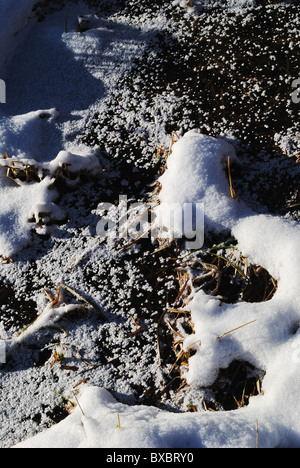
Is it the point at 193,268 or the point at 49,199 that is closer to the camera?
the point at 193,268

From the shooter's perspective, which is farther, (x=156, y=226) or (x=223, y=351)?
(x=156, y=226)

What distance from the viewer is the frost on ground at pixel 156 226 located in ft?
4.25

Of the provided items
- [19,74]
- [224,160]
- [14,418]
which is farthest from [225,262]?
[19,74]

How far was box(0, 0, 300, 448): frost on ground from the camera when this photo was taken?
1297 mm

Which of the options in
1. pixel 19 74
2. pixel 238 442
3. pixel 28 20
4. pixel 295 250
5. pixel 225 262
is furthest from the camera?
pixel 28 20

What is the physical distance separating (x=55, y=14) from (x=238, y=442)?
230 cm

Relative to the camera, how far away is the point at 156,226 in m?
1.59

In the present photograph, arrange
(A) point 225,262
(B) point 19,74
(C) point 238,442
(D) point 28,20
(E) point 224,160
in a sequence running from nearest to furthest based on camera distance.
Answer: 1. (C) point 238,442
2. (A) point 225,262
3. (E) point 224,160
4. (B) point 19,74
5. (D) point 28,20

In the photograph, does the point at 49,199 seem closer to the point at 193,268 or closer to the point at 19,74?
the point at 193,268

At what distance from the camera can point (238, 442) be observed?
1112 mm

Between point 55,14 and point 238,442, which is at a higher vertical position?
point 55,14

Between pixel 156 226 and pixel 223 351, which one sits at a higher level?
pixel 156 226

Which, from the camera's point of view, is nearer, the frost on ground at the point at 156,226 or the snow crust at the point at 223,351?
the snow crust at the point at 223,351

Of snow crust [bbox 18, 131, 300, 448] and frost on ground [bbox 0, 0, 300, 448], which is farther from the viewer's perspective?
frost on ground [bbox 0, 0, 300, 448]
